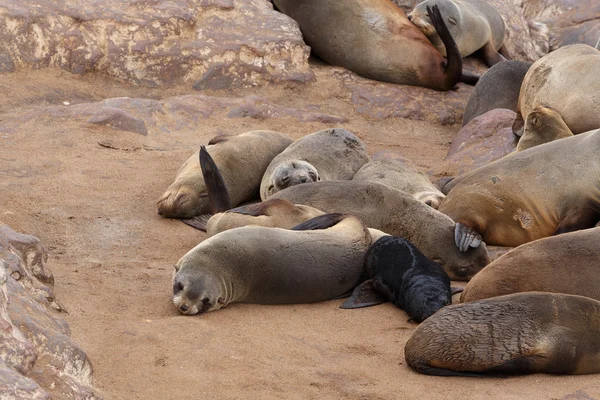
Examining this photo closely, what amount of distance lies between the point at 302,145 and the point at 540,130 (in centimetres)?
177

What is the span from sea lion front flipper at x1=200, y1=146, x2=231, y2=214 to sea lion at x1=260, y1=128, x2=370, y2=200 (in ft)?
1.36

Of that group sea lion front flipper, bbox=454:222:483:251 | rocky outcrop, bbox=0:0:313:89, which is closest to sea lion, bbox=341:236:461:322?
sea lion front flipper, bbox=454:222:483:251

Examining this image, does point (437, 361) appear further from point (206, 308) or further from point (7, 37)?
→ point (7, 37)

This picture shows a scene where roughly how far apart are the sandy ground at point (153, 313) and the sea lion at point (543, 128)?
1.35m

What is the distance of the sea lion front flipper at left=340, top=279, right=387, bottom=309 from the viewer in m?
5.28

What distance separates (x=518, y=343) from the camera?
4.11m

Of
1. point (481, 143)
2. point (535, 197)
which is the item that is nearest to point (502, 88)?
point (481, 143)

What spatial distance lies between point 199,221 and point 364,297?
6.16ft

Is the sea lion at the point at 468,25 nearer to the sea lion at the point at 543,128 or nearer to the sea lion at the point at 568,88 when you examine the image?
the sea lion at the point at 568,88

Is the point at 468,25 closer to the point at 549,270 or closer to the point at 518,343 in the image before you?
the point at 549,270

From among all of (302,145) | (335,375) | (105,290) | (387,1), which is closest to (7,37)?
(302,145)

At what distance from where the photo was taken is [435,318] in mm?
4312

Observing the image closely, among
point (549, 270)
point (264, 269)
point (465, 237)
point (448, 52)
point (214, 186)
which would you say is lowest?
point (448, 52)

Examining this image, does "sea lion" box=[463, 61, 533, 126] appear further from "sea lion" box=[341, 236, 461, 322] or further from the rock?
"sea lion" box=[341, 236, 461, 322]
